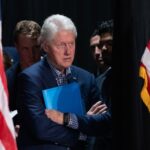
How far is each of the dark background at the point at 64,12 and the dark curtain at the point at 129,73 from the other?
1.57 metres

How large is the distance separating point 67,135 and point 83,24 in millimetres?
1802

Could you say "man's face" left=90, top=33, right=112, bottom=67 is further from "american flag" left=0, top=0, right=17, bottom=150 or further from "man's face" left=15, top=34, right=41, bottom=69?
Result: "american flag" left=0, top=0, right=17, bottom=150

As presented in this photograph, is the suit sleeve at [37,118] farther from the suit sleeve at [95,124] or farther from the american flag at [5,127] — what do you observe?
the american flag at [5,127]

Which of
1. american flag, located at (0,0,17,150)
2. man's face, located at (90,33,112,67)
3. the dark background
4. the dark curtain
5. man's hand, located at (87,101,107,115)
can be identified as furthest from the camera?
the dark background

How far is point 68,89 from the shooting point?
10.2 ft

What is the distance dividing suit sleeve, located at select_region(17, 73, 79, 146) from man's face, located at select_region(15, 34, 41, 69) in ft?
1.52

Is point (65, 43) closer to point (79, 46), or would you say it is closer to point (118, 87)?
point (118, 87)

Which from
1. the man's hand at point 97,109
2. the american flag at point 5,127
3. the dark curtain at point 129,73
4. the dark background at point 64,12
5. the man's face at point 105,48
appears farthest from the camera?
the dark background at point 64,12

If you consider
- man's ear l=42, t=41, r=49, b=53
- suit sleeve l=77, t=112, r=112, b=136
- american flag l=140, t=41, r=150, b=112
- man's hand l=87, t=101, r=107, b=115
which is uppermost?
man's ear l=42, t=41, r=49, b=53

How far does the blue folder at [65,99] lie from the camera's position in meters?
3.06

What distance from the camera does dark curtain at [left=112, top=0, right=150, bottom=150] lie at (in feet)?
9.87

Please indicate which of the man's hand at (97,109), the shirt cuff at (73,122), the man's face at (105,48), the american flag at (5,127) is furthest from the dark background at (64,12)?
the american flag at (5,127)

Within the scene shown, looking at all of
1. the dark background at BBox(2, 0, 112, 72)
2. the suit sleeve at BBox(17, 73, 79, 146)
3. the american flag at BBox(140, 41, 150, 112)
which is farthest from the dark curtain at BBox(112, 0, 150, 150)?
the dark background at BBox(2, 0, 112, 72)

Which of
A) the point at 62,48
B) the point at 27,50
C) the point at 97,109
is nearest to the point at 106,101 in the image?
the point at 97,109
